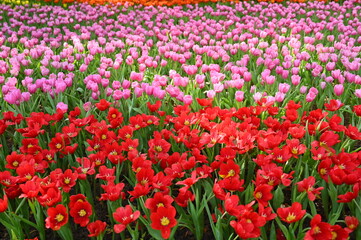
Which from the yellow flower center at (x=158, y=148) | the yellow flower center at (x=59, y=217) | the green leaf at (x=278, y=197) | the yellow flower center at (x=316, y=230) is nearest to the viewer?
the yellow flower center at (x=316, y=230)

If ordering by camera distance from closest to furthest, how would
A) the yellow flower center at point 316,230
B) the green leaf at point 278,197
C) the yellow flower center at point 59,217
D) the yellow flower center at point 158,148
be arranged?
the yellow flower center at point 316,230, the yellow flower center at point 59,217, the green leaf at point 278,197, the yellow flower center at point 158,148

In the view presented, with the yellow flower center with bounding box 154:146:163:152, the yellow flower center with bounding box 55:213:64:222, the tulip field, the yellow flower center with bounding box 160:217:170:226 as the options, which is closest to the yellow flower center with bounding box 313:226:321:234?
the tulip field

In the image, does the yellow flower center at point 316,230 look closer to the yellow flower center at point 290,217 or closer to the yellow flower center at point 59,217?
the yellow flower center at point 290,217

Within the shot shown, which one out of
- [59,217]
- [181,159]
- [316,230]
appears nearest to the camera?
[316,230]

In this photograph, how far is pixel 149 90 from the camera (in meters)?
2.97

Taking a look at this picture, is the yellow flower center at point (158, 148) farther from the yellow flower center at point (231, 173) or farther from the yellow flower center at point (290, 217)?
the yellow flower center at point (290, 217)

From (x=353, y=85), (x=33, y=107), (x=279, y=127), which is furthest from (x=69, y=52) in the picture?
(x=353, y=85)

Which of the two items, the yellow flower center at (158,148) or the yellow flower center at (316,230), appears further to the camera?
the yellow flower center at (158,148)

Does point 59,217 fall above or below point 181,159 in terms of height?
below

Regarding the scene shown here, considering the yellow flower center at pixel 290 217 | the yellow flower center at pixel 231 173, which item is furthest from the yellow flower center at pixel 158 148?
the yellow flower center at pixel 290 217

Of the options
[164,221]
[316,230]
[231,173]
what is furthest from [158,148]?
[316,230]

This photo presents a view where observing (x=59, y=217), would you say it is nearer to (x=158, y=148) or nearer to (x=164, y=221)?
(x=164, y=221)

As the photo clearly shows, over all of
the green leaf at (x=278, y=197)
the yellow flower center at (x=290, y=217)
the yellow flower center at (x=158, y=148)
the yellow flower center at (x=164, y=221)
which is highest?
the yellow flower center at (x=158, y=148)

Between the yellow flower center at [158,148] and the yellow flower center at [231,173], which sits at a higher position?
the yellow flower center at [231,173]
